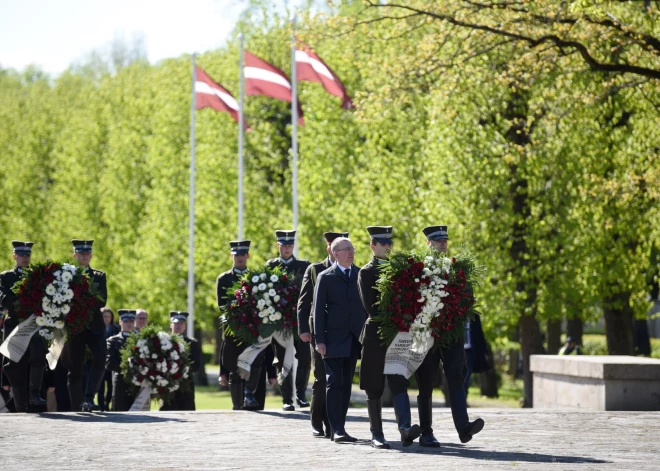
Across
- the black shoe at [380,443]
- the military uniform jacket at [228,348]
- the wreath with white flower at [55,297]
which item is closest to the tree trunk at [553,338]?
the military uniform jacket at [228,348]

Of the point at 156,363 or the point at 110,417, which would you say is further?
the point at 156,363

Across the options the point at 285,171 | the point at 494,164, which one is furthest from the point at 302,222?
the point at 494,164

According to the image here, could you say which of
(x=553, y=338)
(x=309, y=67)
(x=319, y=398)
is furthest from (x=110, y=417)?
(x=553, y=338)

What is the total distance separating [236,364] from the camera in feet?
55.6

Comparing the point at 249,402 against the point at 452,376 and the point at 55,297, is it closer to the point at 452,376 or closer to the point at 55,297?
the point at 55,297

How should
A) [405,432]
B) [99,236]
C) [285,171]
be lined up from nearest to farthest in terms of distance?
[405,432] → [285,171] → [99,236]

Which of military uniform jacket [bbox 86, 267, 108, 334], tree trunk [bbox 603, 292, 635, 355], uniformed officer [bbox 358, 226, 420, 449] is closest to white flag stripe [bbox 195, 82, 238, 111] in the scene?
tree trunk [bbox 603, 292, 635, 355]

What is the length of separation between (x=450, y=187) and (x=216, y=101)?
5891 mm

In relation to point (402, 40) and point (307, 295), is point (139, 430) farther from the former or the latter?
point (402, 40)

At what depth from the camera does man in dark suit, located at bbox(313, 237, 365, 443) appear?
1231cm

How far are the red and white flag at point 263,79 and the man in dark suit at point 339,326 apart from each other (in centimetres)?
1371

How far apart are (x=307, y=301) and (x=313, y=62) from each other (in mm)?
12141

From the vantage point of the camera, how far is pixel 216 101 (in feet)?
99.6

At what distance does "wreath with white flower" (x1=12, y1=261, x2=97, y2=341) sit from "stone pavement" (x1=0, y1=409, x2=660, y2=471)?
118 cm
